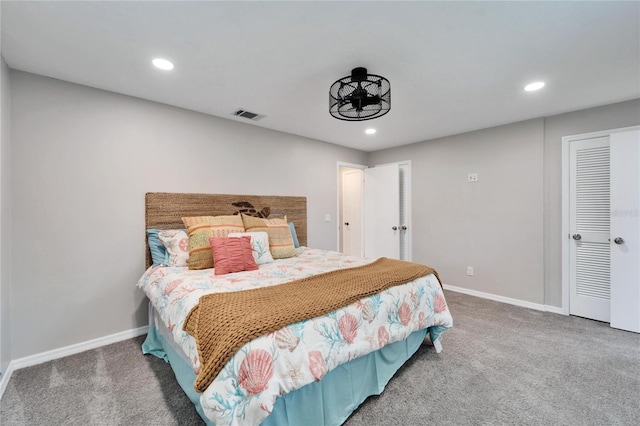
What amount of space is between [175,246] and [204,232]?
0.94 feet

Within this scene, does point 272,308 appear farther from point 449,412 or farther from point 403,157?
point 403,157

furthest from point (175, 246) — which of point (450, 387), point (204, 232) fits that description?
point (450, 387)

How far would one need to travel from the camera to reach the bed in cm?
118

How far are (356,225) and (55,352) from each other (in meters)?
4.85

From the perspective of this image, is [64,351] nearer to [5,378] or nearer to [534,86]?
[5,378]

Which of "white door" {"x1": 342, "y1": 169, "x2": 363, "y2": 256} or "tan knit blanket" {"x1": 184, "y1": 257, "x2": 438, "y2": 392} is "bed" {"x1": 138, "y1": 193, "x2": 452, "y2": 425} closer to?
"tan knit blanket" {"x1": 184, "y1": 257, "x2": 438, "y2": 392}

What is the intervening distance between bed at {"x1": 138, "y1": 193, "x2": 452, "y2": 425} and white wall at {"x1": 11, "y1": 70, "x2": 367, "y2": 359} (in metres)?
0.29

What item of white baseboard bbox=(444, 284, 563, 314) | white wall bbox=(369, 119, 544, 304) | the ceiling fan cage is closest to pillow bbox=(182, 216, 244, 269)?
the ceiling fan cage

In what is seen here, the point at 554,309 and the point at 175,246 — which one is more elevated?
the point at 175,246

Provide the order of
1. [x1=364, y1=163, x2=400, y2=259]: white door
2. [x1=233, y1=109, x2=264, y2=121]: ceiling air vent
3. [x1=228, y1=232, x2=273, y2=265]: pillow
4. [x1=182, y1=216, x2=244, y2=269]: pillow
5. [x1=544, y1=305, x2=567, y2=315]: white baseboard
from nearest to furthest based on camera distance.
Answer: [x1=182, y1=216, x2=244, y2=269]: pillow
[x1=228, y1=232, x2=273, y2=265]: pillow
[x1=233, y1=109, x2=264, y2=121]: ceiling air vent
[x1=544, y1=305, x2=567, y2=315]: white baseboard
[x1=364, y1=163, x2=400, y2=259]: white door

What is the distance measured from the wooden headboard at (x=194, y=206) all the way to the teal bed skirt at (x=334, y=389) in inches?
47.5

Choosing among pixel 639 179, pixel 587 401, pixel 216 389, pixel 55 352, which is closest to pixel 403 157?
pixel 639 179

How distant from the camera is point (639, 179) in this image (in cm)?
→ 275

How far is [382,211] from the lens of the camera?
192 inches
